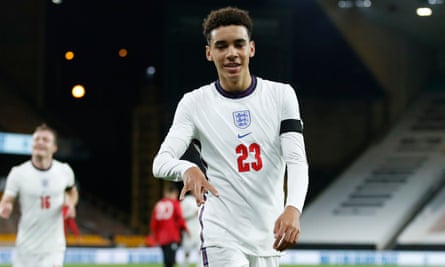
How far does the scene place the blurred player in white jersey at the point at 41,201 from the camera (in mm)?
10141

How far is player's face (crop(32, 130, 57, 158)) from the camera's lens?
33.2 ft

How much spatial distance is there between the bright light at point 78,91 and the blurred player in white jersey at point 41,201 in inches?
1069

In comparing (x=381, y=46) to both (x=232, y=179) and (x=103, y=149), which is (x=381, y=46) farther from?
(x=232, y=179)

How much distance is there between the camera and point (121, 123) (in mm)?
39875

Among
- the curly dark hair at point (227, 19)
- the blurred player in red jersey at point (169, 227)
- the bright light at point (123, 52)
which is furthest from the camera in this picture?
the bright light at point (123, 52)

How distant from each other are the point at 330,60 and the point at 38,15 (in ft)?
36.8

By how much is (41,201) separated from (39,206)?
59mm

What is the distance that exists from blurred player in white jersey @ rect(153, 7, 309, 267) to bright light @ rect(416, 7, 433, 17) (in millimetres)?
28547

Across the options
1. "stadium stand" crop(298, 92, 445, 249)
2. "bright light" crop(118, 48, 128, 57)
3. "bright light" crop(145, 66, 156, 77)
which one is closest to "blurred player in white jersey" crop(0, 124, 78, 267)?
"stadium stand" crop(298, 92, 445, 249)

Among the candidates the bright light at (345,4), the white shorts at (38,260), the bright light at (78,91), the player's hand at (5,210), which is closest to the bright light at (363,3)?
the bright light at (345,4)

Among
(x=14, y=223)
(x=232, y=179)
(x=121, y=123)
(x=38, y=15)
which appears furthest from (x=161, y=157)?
(x=121, y=123)

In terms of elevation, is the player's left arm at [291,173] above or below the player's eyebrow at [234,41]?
below

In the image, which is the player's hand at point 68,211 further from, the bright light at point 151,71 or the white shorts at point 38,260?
the bright light at point 151,71

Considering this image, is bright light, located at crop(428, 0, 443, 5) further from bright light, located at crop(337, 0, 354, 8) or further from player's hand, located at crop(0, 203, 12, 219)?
player's hand, located at crop(0, 203, 12, 219)
